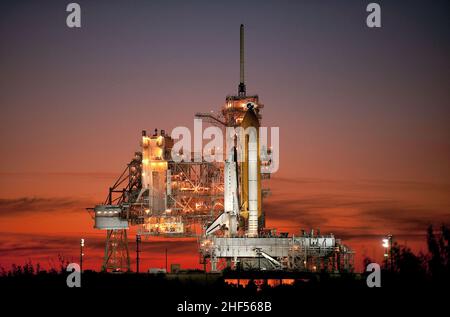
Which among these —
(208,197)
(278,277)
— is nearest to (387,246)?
(278,277)

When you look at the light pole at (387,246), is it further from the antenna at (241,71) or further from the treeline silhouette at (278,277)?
the antenna at (241,71)

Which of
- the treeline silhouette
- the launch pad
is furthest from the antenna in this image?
the treeline silhouette

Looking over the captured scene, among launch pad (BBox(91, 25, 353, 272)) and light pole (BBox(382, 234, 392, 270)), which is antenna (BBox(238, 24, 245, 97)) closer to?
launch pad (BBox(91, 25, 353, 272))

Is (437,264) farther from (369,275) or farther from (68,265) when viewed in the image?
(68,265)

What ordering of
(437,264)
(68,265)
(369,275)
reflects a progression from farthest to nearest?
(68,265) → (369,275) → (437,264)

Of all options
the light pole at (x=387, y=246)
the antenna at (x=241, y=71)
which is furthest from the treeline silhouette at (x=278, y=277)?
the antenna at (x=241, y=71)

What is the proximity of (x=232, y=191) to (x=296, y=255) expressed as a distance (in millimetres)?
11238

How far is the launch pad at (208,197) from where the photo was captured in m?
109

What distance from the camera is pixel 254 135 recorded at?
110 m

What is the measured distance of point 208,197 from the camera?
11806 centimetres

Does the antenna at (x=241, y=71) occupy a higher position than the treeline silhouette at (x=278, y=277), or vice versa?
the antenna at (x=241, y=71)

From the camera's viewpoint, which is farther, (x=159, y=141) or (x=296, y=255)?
(x=159, y=141)
